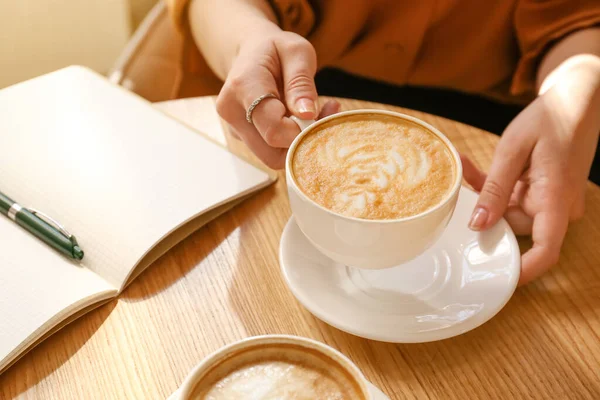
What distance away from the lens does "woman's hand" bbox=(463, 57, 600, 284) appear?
0.80 m

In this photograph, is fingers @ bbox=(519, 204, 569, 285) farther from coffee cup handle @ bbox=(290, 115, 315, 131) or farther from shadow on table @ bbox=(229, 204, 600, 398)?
coffee cup handle @ bbox=(290, 115, 315, 131)

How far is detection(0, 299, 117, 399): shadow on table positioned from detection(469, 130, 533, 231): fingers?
1.68ft

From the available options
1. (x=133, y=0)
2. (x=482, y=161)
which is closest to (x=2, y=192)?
(x=482, y=161)

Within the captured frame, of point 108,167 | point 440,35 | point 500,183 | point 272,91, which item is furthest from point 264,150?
point 440,35

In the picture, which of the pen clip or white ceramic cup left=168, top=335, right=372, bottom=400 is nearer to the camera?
white ceramic cup left=168, top=335, right=372, bottom=400

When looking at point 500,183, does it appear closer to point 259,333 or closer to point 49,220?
point 259,333

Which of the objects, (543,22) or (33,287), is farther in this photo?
(543,22)

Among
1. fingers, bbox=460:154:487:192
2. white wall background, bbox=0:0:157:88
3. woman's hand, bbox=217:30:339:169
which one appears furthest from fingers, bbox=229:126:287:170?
white wall background, bbox=0:0:157:88

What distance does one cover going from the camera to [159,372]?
0.68 meters

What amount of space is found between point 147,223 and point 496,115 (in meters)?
0.89

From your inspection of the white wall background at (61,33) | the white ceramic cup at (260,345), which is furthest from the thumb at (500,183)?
the white wall background at (61,33)

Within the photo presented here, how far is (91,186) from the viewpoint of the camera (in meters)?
0.88

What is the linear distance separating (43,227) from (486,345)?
601mm

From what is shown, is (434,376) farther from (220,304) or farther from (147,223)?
(147,223)
